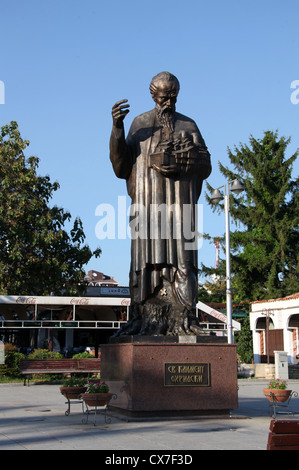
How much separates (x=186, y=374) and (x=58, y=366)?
12306 mm

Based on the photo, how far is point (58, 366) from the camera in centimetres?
2005

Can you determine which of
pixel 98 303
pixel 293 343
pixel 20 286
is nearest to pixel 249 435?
pixel 98 303

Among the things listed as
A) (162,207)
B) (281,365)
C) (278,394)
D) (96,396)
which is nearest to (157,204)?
(162,207)

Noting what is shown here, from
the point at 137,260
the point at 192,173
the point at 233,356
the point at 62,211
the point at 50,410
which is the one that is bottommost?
the point at 50,410

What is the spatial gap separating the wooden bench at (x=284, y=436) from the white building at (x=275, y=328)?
23.9m

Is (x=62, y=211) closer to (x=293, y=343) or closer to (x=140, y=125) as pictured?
(x=293, y=343)

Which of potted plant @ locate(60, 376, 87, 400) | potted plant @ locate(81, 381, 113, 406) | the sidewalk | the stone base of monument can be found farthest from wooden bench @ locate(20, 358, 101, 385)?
potted plant @ locate(81, 381, 113, 406)

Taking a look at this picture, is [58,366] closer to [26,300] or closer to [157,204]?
[26,300]

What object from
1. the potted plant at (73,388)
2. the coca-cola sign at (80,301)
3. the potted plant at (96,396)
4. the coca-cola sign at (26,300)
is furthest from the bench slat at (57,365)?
the potted plant at (96,396)

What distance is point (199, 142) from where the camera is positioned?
9.98 m

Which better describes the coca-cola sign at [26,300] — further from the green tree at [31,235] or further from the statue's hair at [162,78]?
the statue's hair at [162,78]

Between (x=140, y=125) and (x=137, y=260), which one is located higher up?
(x=140, y=125)
